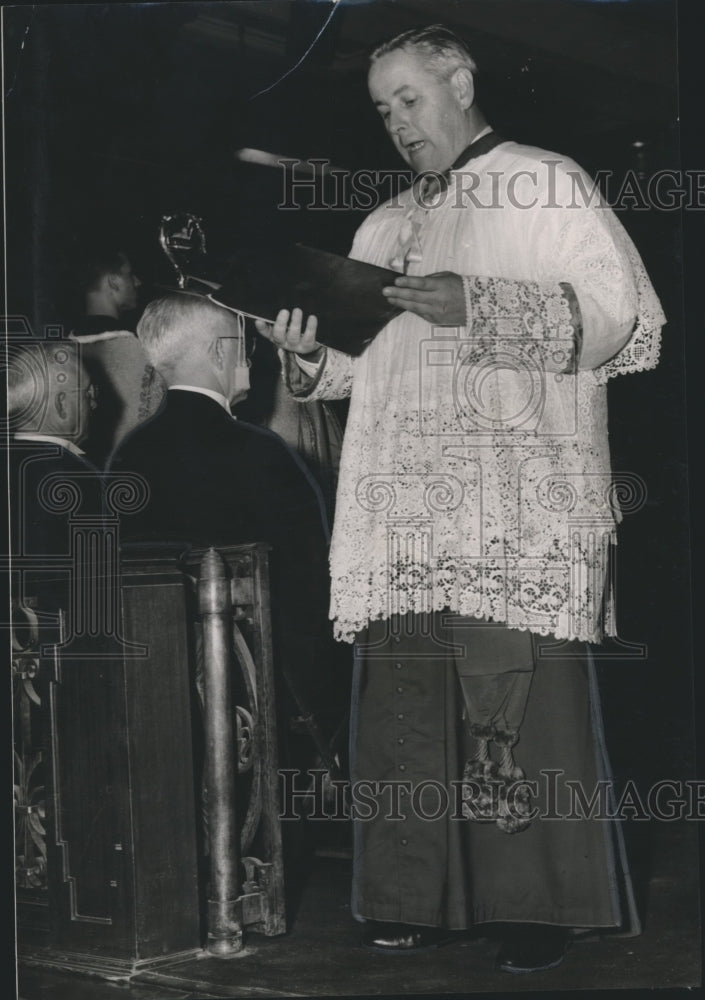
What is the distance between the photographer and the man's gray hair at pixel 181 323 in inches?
134

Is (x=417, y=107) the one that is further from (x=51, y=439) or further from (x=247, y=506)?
(x=51, y=439)

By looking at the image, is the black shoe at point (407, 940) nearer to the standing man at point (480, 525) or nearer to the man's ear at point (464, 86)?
the standing man at point (480, 525)

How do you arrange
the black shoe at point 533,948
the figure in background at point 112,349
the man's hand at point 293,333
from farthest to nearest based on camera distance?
the figure in background at point 112,349
the man's hand at point 293,333
the black shoe at point 533,948

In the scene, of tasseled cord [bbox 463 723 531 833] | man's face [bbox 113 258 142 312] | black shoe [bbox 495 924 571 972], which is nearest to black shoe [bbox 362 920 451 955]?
black shoe [bbox 495 924 571 972]

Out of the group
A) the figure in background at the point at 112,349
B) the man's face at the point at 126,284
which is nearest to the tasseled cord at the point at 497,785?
the figure in background at the point at 112,349

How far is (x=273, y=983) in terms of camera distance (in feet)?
10.6

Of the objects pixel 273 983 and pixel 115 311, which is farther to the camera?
pixel 115 311

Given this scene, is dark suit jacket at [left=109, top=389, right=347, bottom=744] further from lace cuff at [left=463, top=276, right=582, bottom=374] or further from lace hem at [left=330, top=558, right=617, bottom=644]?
lace cuff at [left=463, top=276, right=582, bottom=374]

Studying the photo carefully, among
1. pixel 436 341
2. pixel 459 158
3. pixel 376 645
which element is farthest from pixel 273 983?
pixel 459 158

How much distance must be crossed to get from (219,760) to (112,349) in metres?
1.11

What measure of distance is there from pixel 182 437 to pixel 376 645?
0.74m

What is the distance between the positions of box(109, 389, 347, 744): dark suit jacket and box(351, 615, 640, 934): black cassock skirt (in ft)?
0.50

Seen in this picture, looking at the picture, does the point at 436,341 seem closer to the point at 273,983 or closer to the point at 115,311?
the point at 115,311

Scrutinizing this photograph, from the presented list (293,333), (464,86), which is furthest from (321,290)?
(464,86)
